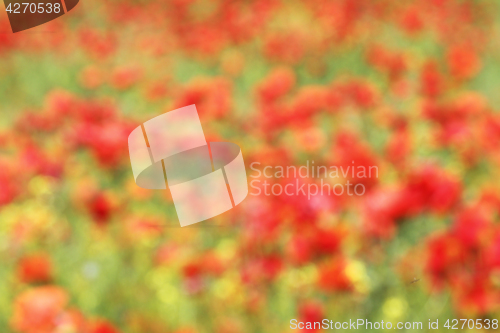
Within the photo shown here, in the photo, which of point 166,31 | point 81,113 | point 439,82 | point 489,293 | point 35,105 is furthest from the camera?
point 166,31

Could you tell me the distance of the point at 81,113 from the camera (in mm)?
625

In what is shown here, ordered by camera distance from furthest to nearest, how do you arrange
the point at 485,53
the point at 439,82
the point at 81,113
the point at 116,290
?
the point at 485,53 → the point at 439,82 → the point at 81,113 → the point at 116,290

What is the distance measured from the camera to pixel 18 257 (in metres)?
0.49

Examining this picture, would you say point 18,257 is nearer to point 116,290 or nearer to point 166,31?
point 116,290

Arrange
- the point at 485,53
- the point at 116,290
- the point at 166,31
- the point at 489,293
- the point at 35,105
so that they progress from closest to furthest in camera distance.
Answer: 1. the point at 489,293
2. the point at 116,290
3. the point at 35,105
4. the point at 485,53
5. the point at 166,31

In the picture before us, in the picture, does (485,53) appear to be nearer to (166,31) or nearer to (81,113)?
(166,31)

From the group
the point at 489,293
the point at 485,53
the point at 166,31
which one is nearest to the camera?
the point at 489,293

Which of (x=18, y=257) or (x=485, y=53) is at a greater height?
(x=18, y=257)

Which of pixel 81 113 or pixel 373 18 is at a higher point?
pixel 81 113

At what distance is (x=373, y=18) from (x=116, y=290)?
3.70 feet

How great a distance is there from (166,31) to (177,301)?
1.02 metres

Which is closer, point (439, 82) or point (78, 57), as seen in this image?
point (439, 82)

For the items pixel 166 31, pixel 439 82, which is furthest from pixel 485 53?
pixel 166 31

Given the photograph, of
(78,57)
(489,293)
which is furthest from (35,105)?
(489,293)
